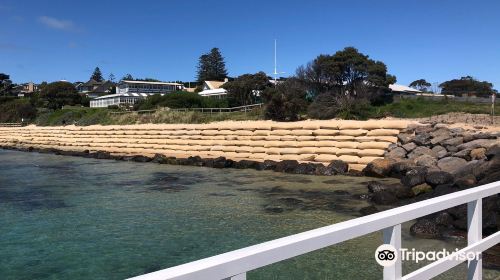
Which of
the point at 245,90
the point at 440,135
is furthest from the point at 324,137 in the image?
the point at 245,90

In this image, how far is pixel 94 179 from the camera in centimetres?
1805

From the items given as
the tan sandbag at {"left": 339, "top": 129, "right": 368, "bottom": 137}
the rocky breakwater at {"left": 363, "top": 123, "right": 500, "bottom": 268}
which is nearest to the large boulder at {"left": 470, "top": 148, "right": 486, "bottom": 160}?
the rocky breakwater at {"left": 363, "top": 123, "right": 500, "bottom": 268}

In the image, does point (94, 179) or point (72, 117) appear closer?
point (94, 179)

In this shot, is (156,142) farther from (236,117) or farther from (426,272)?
(426,272)

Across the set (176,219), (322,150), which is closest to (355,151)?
(322,150)

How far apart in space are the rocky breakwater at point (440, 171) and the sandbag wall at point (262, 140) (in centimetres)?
99

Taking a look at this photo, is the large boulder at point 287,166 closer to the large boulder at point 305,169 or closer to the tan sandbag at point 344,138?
the large boulder at point 305,169

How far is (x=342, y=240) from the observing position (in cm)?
219

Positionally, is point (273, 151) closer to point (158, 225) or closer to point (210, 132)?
point (210, 132)

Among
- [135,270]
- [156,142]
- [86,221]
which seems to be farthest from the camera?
[156,142]

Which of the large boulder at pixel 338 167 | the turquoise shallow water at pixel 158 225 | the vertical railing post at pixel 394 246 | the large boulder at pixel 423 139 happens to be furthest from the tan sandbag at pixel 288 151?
the vertical railing post at pixel 394 246

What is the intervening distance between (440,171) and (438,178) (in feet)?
1.69

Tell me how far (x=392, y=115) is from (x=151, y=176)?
760 inches

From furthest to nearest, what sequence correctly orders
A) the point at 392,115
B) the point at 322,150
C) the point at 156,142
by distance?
the point at 392,115 < the point at 156,142 < the point at 322,150
